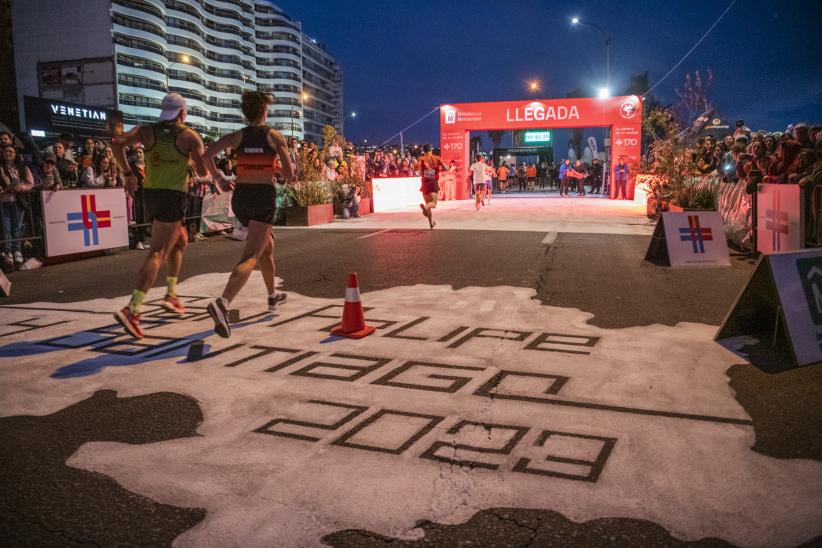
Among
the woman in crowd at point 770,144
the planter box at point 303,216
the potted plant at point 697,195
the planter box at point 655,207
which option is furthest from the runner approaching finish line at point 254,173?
the planter box at point 655,207

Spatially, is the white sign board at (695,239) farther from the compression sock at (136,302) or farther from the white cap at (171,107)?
the compression sock at (136,302)

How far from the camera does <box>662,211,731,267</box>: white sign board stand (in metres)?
9.14

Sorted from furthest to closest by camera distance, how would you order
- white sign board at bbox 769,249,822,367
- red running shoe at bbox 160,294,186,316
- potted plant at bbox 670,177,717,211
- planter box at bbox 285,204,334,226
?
planter box at bbox 285,204,334,226
potted plant at bbox 670,177,717,211
red running shoe at bbox 160,294,186,316
white sign board at bbox 769,249,822,367

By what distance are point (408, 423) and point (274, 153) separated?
10.2 ft

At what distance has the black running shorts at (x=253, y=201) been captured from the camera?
5.65 meters

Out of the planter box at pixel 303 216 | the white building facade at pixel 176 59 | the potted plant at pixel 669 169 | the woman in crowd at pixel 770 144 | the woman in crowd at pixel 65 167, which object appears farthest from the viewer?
the white building facade at pixel 176 59

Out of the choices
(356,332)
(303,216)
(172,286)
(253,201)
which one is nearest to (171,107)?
(253,201)

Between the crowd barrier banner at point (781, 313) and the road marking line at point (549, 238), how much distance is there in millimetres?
7190

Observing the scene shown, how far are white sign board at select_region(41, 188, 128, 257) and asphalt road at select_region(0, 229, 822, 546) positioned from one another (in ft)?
1.28

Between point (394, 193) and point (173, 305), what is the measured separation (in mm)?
19521

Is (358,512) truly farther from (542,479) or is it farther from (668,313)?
(668,313)

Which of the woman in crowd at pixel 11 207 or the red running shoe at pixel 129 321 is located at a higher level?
the woman in crowd at pixel 11 207

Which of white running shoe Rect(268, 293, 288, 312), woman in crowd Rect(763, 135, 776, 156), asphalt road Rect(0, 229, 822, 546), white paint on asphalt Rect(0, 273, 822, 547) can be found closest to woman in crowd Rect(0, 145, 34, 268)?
asphalt road Rect(0, 229, 822, 546)

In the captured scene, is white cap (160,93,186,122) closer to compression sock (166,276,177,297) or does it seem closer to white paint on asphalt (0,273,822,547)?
compression sock (166,276,177,297)
